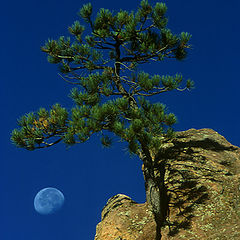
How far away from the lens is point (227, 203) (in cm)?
834

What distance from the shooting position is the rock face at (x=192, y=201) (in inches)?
311

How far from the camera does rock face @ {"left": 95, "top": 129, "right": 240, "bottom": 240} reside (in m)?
7.90

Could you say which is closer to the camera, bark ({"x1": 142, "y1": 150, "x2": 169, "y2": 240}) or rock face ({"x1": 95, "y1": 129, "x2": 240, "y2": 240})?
rock face ({"x1": 95, "y1": 129, "x2": 240, "y2": 240})

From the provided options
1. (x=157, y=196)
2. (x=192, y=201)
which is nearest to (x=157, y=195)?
(x=157, y=196)

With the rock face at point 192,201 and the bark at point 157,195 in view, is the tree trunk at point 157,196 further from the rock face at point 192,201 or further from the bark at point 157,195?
the rock face at point 192,201

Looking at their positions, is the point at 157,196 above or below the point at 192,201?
above

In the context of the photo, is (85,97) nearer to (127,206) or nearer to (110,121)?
(110,121)

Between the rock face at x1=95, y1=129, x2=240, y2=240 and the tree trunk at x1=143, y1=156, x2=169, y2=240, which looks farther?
the tree trunk at x1=143, y1=156, x2=169, y2=240

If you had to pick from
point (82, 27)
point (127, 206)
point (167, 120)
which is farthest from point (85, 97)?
point (127, 206)

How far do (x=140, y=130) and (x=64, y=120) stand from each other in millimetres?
2435

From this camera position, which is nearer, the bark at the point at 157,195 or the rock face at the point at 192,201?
the rock face at the point at 192,201

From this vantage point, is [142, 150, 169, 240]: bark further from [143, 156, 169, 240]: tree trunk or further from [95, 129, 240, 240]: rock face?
[95, 129, 240, 240]: rock face

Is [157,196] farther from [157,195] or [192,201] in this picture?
[192,201]

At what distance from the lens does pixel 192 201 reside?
29.2 feet
